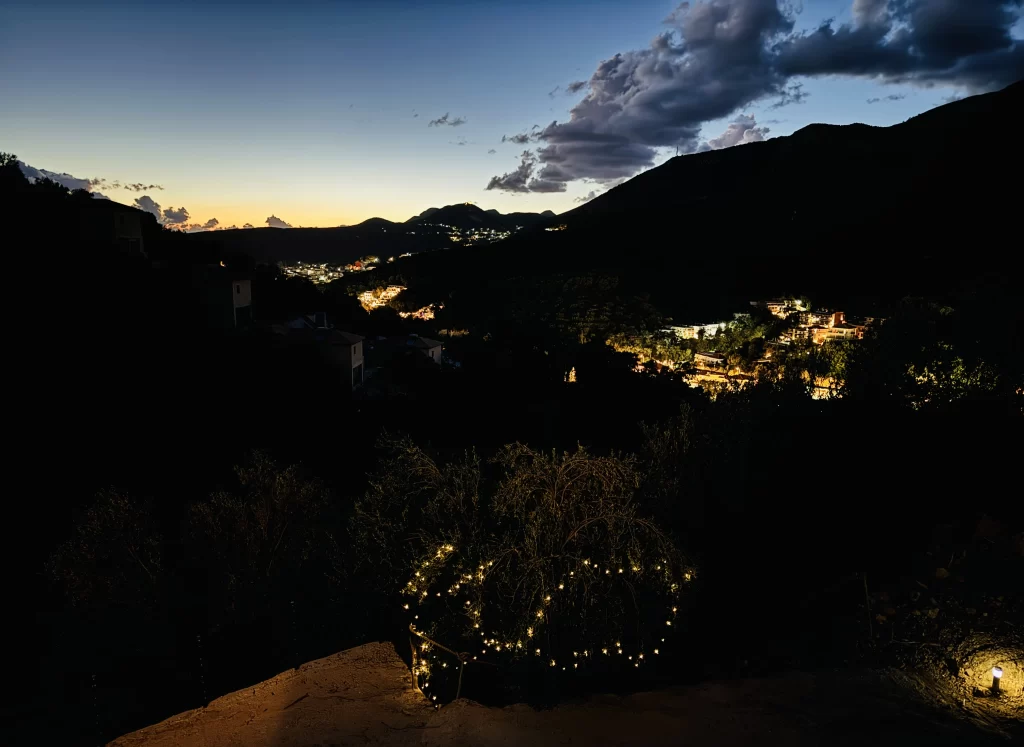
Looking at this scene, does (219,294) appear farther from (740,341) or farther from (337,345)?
(740,341)

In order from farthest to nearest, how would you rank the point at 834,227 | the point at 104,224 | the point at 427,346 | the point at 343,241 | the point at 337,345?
the point at 343,241
the point at 834,227
the point at 427,346
the point at 104,224
the point at 337,345

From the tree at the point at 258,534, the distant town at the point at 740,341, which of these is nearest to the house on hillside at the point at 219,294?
the tree at the point at 258,534

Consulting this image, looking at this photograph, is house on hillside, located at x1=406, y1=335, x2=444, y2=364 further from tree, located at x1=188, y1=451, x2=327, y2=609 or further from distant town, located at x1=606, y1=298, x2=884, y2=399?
tree, located at x1=188, y1=451, x2=327, y2=609

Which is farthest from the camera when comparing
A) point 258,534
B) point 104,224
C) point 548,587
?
point 104,224

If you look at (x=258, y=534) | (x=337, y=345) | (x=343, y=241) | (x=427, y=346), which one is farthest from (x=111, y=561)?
(x=343, y=241)

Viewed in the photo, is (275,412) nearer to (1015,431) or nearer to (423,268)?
(1015,431)

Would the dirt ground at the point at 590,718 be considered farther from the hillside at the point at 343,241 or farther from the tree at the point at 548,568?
the hillside at the point at 343,241
